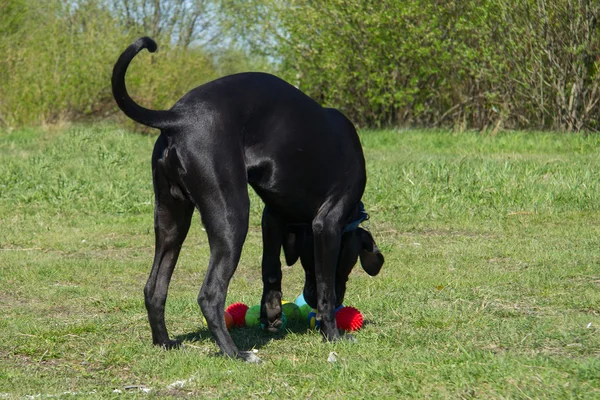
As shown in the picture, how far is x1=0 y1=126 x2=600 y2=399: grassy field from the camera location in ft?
13.9

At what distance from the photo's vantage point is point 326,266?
5.29m

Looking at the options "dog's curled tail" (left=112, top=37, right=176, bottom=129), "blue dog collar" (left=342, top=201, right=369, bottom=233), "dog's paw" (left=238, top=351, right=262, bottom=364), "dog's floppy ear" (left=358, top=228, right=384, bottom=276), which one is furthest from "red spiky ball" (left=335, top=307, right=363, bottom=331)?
"dog's curled tail" (left=112, top=37, right=176, bottom=129)

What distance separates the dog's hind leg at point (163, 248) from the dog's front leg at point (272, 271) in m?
0.62

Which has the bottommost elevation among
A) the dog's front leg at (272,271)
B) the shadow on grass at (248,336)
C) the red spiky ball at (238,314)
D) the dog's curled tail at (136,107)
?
the shadow on grass at (248,336)

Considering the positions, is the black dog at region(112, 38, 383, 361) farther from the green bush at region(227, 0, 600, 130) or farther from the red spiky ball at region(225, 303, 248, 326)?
the green bush at region(227, 0, 600, 130)

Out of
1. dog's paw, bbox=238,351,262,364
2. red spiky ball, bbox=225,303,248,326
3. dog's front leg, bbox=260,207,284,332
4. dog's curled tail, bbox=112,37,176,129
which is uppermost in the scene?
dog's curled tail, bbox=112,37,176,129

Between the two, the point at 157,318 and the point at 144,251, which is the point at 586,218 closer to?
the point at 144,251

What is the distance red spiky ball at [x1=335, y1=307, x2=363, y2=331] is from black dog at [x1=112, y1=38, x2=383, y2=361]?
136 millimetres

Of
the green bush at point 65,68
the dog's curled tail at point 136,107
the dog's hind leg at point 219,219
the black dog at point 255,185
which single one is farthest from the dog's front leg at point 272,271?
the green bush at point 65,68

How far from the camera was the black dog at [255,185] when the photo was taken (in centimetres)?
479

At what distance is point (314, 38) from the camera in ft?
70.1

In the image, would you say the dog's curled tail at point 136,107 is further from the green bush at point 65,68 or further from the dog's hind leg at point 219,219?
the green bush at point 65,68

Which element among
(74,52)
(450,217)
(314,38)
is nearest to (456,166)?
(450,217)

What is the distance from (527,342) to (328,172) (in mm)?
1503
